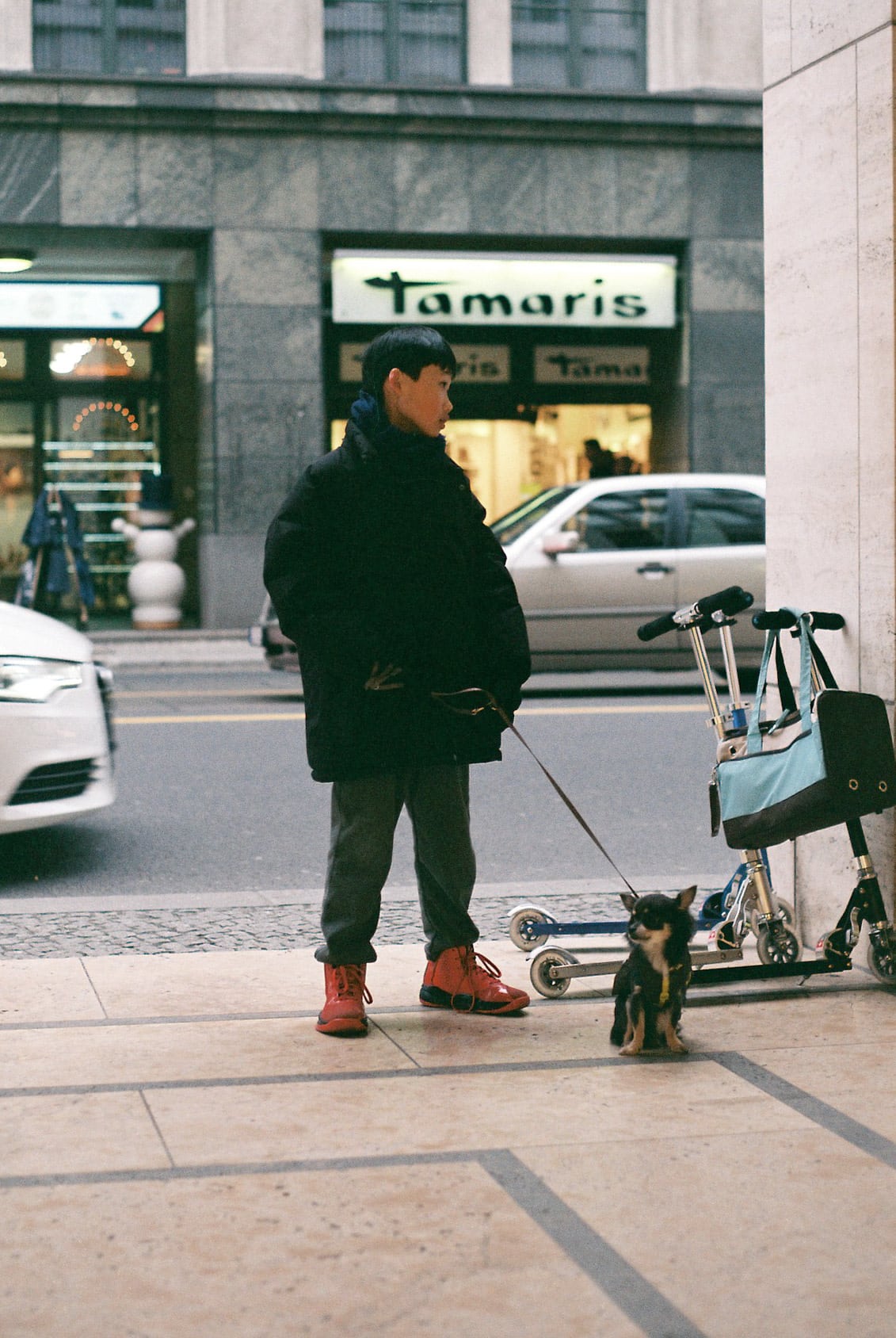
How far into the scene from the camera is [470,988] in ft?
15.3

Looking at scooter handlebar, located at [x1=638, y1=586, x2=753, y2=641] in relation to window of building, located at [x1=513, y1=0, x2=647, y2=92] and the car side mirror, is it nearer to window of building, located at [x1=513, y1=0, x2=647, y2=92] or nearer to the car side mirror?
the car side mirror

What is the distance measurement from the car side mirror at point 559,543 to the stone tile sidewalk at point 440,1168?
8.88m

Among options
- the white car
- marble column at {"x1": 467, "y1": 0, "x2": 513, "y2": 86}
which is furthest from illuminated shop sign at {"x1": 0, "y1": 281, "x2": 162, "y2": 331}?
the white car

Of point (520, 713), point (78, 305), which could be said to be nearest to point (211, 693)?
point (520, 713)

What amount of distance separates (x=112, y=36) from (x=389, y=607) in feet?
54.1

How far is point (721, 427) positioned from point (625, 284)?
196 centimetres

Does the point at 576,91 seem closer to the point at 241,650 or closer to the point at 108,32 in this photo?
the point at 108,32

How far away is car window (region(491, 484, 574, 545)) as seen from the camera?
13.9 meters

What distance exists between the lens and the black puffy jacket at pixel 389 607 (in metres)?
4.38

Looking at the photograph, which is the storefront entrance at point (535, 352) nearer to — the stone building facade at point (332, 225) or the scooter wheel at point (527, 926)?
the stone building facade at point (332, 225)

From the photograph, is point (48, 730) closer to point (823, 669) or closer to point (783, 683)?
point (783, 683)

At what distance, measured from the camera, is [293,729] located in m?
11.3

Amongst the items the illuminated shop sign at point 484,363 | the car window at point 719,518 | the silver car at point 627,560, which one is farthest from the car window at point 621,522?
the illuminated shop sign at point 484,363

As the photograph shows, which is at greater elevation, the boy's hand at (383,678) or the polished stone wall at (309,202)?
the polished stone wall at (309,202)
